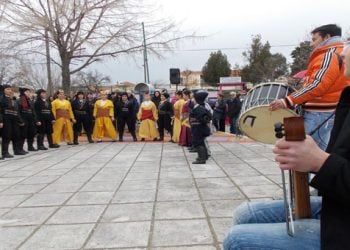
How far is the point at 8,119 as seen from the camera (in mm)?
11430

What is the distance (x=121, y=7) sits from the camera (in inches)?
816

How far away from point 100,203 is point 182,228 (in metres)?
1.64

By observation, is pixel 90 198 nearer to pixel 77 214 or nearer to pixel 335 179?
pixel 77 214

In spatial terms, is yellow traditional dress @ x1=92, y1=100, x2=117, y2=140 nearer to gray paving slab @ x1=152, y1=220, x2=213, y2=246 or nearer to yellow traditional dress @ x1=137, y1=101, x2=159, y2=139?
yellow traditional dress @ x1=137, y1=101, x2=159, y2=139

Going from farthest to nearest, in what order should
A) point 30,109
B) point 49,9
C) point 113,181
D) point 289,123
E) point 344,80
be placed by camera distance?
point 49,9 < point 30,109 < point 113,181 < point 344,80 < point 289,123

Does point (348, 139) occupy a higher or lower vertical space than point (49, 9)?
lower

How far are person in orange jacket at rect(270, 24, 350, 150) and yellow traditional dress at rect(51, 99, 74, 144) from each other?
36.6ft

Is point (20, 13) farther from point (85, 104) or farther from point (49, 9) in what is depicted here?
point (85, 104)

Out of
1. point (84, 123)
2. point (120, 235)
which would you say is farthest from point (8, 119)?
point (120, 235)

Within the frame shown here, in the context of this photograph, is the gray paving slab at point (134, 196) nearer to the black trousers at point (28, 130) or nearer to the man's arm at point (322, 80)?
the man's arm at point (322, 80)

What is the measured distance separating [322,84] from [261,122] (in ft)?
2.15

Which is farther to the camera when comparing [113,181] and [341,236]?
[113,181]

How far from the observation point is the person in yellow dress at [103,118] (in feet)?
50.6

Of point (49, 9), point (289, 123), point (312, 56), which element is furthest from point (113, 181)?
point (49, 9)
